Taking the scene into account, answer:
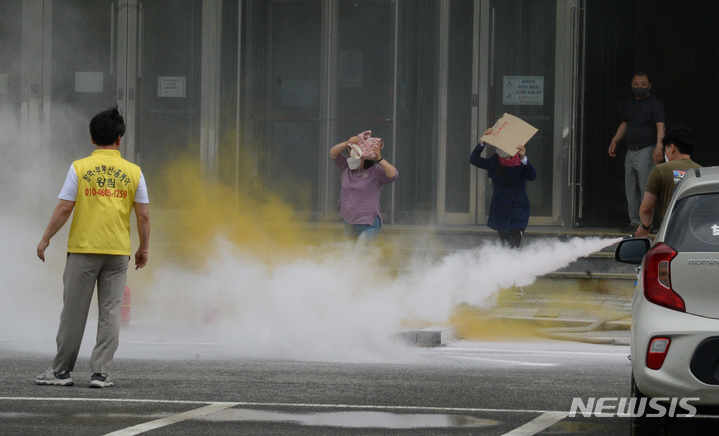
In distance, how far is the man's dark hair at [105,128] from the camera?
6.93 metres

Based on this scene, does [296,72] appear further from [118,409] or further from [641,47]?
[118,409]

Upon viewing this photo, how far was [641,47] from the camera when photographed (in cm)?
1421

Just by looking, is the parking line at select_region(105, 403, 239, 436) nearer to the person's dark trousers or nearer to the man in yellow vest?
the man in yellow vest

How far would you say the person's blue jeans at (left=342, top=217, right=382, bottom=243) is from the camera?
10609mm

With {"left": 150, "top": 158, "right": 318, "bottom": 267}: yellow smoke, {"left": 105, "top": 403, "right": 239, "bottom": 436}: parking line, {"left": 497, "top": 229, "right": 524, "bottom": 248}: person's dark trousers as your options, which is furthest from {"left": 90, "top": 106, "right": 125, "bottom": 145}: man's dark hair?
{"left": 497, "top": 229, "right": 524, "bottom": 248}: person's dark trousers

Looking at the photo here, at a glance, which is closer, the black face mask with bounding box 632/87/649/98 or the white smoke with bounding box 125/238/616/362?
the white smoke with bounding box 125/238/616/362

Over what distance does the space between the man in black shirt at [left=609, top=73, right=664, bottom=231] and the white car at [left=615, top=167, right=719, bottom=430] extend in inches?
317

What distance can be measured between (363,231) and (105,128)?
13.6 feet

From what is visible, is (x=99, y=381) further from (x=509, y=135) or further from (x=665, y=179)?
(x=509, y=135)

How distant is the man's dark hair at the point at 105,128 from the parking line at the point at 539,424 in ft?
10.8

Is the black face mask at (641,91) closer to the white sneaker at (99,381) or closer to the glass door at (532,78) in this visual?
the glass door at (532,78)

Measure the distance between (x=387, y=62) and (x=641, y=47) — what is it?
11.8 ft

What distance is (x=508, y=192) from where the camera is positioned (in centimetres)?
1170

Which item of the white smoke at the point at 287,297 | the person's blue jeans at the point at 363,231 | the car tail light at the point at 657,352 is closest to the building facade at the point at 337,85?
the white smoke at the point at 287,297
